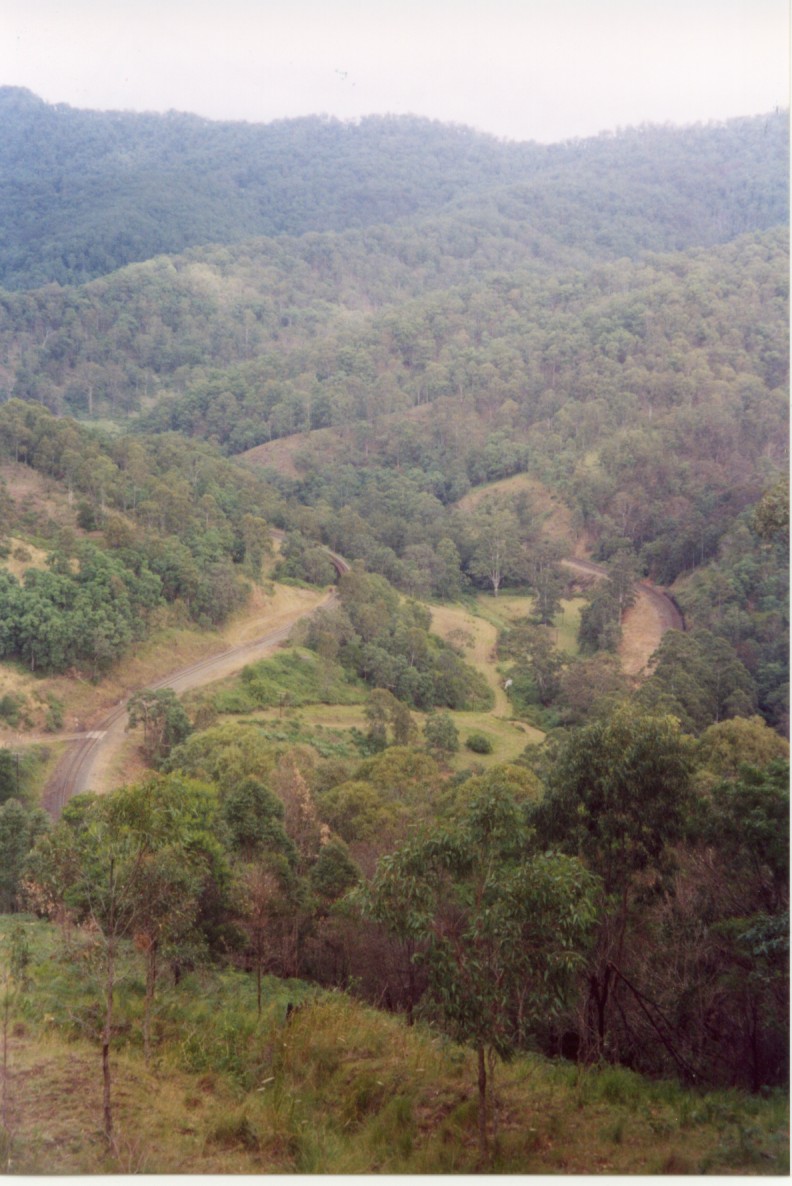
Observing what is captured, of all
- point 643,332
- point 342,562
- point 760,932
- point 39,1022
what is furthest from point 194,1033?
point 643,332

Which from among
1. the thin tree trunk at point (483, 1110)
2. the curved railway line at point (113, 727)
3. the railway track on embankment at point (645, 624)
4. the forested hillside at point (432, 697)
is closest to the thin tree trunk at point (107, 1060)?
the forested hillside at point (432, 697)

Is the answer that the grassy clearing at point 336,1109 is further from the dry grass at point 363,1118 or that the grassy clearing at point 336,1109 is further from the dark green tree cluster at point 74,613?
the dark green tree cluster at point 74,613

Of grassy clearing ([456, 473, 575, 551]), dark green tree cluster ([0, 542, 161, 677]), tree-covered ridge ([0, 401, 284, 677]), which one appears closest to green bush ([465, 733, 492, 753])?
tree-covered ridge ([0, 401, 284, 677])

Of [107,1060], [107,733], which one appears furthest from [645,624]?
[107,1060]

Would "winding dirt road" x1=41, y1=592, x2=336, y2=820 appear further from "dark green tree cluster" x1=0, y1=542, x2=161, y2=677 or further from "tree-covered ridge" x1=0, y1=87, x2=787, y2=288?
"tree-covered ridge" x1=0, y1=87, x2=787, y2=288

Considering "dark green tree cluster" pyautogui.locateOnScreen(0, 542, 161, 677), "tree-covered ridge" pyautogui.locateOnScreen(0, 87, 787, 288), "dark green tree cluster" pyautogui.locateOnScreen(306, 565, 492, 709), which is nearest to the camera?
"dark green tree cluster" pyautogui.locateOnScreen(0, 542, 161, 677)
